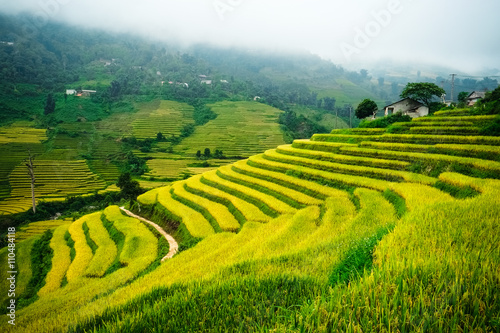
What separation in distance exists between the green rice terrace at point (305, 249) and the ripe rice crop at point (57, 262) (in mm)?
92

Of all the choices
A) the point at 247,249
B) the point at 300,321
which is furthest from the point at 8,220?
the point at 300,321

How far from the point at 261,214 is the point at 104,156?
44.5m

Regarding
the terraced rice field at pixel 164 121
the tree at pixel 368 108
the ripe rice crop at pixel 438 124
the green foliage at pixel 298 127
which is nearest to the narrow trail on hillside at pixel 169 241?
the ripe rice crop at pixel 438 124

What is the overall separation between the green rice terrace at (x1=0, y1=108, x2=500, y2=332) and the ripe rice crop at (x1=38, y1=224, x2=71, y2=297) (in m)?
0.09

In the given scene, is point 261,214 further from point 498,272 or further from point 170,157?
point 170,157

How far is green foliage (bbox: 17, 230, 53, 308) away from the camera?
35.1 feet

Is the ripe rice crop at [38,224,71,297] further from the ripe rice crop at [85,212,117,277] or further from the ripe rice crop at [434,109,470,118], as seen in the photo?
the ripe rice crop at [434,109,470,118]

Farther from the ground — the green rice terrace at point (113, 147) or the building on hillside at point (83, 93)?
the building on hillside at point (83, 93)

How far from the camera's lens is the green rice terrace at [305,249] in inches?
68.7

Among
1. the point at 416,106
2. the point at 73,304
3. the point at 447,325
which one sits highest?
the point at 416,106

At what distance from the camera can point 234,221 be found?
11.8 m

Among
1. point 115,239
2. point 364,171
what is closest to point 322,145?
point 364,171

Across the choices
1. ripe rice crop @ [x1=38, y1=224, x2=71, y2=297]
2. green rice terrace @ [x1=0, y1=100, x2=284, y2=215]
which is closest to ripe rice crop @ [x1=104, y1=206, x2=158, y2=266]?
ripe rice crop @ [x1=38, y1=224, x2=71, y2=297]

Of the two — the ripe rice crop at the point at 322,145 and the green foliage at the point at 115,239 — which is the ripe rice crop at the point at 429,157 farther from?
the green foliage at the point at 115,239
